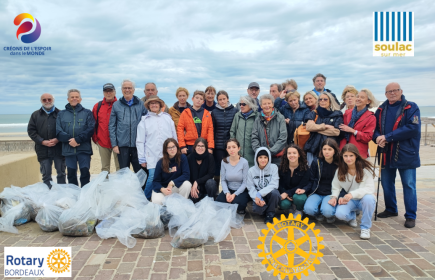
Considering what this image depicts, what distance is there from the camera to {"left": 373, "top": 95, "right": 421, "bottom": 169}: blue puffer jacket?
4.01 metres

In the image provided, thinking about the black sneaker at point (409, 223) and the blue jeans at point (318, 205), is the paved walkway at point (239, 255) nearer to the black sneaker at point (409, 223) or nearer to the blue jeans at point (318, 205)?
the black sneaker at point (409, 223)

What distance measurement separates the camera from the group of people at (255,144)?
4.14 metres

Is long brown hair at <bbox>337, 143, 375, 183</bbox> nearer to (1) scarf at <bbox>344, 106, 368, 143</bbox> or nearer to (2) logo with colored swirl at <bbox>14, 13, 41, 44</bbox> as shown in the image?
(1) scarf at <bbox>344, 106, 368, 143</bbox>

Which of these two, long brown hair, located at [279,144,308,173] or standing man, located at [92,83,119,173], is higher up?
standing man, located at [92,83,119,173]

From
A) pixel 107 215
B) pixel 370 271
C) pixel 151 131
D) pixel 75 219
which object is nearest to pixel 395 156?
pixel 370 271

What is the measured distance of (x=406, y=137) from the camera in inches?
159

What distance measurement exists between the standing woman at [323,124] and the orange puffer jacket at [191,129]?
1611 mm

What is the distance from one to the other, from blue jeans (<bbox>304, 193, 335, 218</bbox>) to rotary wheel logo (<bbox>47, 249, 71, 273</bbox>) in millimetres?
3076

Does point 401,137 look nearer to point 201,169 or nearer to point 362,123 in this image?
point 362,123

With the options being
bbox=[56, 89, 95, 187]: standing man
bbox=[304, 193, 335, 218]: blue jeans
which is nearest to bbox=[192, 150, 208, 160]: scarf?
bbox=[304, 193, 335, 218]: blue jeans

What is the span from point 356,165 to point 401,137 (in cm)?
71

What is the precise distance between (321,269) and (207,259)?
1.18 m

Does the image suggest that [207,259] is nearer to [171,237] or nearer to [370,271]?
[171,237]

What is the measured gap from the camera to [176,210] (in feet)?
13.1
